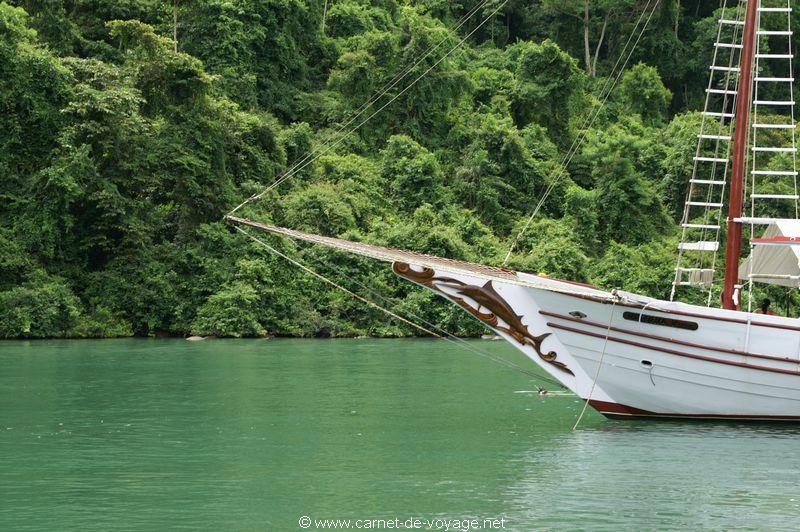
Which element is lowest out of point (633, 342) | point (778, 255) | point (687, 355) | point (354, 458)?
point (354, 458)

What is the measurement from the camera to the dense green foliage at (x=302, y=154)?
3688 cm

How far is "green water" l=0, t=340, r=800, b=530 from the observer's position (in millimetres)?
12312

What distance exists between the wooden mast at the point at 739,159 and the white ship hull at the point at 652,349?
1468 mm

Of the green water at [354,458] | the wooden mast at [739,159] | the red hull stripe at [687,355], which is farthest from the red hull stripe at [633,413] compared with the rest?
the wooden mast at [739,159]

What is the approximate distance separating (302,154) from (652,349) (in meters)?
28.5

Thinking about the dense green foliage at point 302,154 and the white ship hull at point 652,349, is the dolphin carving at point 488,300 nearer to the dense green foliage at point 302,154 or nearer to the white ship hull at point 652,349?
the white ship hull at point 652,349

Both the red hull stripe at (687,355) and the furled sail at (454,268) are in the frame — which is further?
the furled sail at (454,268)

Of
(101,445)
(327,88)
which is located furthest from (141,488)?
(327,88)

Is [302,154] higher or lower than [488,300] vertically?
higher

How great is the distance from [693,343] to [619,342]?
1.10m

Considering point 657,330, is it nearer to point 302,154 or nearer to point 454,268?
point 454,268

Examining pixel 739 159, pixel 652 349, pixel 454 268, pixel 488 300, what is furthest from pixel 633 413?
pixel 739 159

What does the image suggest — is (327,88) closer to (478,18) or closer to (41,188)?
(478,18)

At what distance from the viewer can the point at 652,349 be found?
58.1 ft
